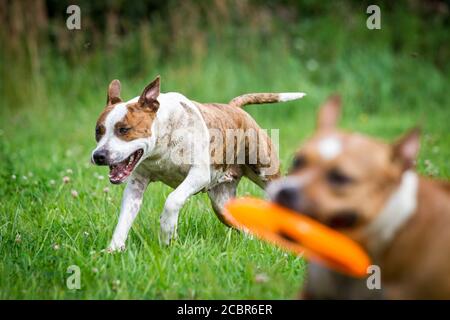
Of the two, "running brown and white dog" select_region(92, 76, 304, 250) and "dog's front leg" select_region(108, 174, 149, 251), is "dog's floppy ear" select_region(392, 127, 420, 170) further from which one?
"dog's front leg" select_region(108, 174, 149, 251)

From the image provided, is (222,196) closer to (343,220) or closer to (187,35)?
(343,220)

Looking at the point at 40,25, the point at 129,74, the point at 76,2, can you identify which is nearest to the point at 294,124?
the point at 129,74

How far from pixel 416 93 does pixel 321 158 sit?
869cm

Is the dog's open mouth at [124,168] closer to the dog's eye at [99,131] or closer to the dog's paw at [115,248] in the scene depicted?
the dog's eye at [99,131]

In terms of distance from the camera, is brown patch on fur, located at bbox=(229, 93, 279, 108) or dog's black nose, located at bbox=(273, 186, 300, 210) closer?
dog's black nose, located at bbox=(273, 186, 300, 210)

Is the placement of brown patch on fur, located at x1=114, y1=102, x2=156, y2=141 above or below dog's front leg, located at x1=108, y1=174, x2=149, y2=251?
above

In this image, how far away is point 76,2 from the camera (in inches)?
511

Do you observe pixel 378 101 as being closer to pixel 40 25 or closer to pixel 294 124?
pixel 294 124

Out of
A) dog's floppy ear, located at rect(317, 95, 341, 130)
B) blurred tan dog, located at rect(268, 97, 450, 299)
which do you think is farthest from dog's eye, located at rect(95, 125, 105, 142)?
blurred tan dog, located at rect(268, 97, 450, 299)

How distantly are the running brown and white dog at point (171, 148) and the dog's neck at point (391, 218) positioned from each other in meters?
2.03

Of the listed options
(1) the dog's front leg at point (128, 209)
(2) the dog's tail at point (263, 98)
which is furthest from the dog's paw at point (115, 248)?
(2) the dog's tail at point (263, 98)

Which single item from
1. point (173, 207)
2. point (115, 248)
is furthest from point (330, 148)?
point (115, 248)

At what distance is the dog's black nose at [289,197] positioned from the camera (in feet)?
9.82

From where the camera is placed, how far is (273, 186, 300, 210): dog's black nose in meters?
2.99
